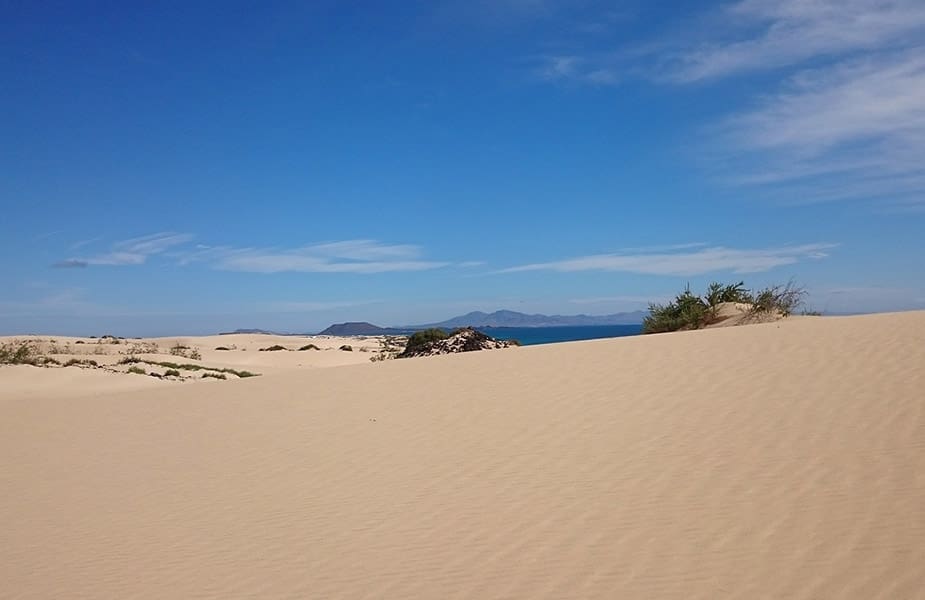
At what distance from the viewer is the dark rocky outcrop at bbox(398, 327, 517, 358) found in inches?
902

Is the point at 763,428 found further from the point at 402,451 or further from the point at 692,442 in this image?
the point at 402,451

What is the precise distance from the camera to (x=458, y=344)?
2319 cm

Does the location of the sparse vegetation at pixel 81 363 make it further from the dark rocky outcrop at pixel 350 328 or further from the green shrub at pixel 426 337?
the dark rocky outcrop at pixel 350 328

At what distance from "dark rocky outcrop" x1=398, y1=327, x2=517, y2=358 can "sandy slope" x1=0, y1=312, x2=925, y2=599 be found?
10329 millimetres

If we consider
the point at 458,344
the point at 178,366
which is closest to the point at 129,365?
the point at 178,366

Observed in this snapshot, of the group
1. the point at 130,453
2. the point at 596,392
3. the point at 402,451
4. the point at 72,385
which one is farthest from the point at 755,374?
the point at 72,385

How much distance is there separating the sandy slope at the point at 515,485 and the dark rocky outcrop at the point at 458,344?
10329 millimetres

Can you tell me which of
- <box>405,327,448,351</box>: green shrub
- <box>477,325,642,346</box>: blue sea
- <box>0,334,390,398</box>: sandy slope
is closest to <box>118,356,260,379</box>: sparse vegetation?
<box>0,334,390,398</box>: sandy slope

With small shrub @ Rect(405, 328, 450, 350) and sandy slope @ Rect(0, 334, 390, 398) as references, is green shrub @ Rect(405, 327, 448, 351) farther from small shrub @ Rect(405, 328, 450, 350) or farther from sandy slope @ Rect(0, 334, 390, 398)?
sandy slope @ Rect(0, 334, 390, 398)

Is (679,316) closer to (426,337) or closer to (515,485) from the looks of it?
(426,337)

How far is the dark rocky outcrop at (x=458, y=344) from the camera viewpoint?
Result: 75.2ft

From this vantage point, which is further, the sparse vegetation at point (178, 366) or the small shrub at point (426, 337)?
the small shrub at point (426, 337)

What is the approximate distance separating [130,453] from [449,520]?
559cm

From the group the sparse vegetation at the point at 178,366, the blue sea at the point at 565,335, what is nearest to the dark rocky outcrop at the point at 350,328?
the blue sea at the point at 565,335
